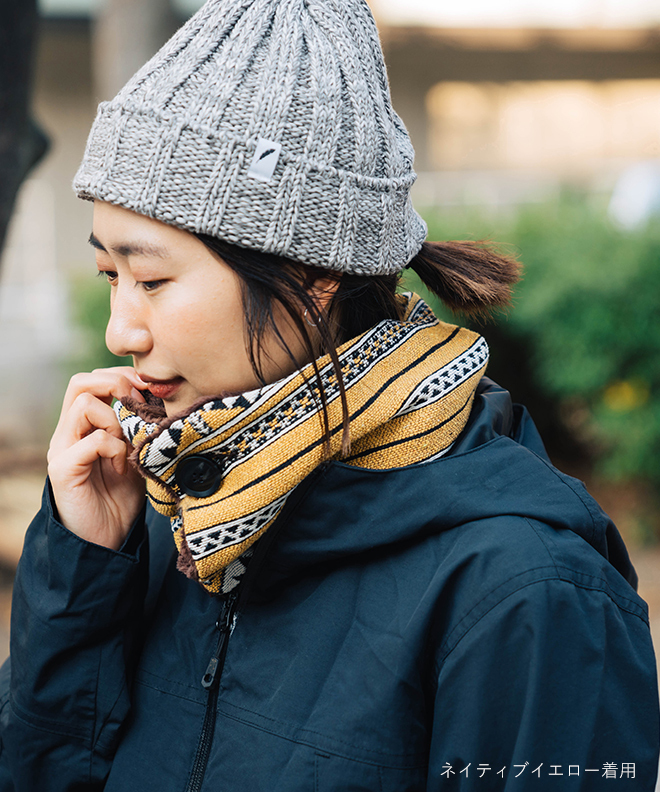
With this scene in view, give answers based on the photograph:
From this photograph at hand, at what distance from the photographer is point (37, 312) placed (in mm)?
11164

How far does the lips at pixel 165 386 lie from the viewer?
1.47 metres

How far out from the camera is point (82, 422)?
166cm

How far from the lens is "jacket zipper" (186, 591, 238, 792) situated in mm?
1417

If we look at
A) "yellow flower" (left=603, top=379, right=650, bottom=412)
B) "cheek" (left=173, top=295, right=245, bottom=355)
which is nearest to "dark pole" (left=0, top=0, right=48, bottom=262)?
"cheek" (left=173, top=295, right=245, bottom=355)

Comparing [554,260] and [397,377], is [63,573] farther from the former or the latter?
[554,260]

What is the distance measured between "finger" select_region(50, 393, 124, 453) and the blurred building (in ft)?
26.0

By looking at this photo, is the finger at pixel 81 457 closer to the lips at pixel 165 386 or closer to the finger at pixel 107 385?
the finger at pixel 107 385

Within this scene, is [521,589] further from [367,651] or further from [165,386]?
[165,386]

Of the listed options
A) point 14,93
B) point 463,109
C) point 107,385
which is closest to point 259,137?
point 107,385

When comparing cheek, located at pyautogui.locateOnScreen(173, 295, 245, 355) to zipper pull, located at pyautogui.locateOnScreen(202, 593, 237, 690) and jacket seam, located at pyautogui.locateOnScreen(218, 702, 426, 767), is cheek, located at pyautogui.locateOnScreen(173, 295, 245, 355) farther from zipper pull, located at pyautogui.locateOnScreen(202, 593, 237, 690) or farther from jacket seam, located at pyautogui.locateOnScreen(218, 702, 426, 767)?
jacket seam, located at pyautogui.locateOnScreen(218, 702, 426, 767)

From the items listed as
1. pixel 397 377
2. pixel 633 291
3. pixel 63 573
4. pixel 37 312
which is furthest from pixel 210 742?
pixel 37 312

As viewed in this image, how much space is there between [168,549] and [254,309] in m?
0.70

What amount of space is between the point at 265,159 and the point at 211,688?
94 cm

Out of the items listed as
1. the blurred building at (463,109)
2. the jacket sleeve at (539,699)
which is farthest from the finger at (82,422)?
the blurred building at (463,109)
